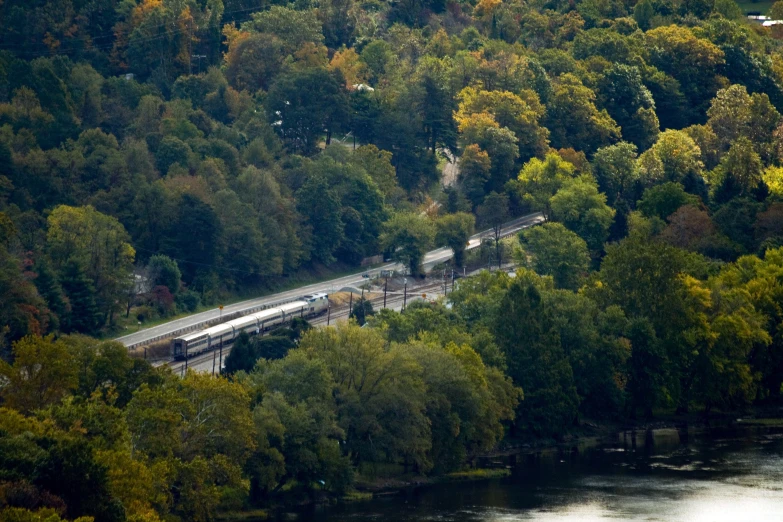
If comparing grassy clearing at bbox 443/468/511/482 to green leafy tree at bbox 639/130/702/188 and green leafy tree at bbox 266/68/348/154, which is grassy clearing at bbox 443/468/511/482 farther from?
green leafy tree at bbox 266/68/348/154

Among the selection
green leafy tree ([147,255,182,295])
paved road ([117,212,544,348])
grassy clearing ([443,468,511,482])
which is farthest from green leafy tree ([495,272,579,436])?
green leafy tree ([147,255,182,295])

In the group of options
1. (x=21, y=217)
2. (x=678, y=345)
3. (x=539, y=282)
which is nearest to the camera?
(x=678, y=345)

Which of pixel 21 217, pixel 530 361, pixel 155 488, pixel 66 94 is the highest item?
pixel 66 94

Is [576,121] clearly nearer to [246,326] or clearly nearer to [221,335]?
[246,326]

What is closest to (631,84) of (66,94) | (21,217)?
(66,94)

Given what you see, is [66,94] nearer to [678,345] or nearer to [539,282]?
[539,282]

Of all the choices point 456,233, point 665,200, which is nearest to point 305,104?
point 456,233
